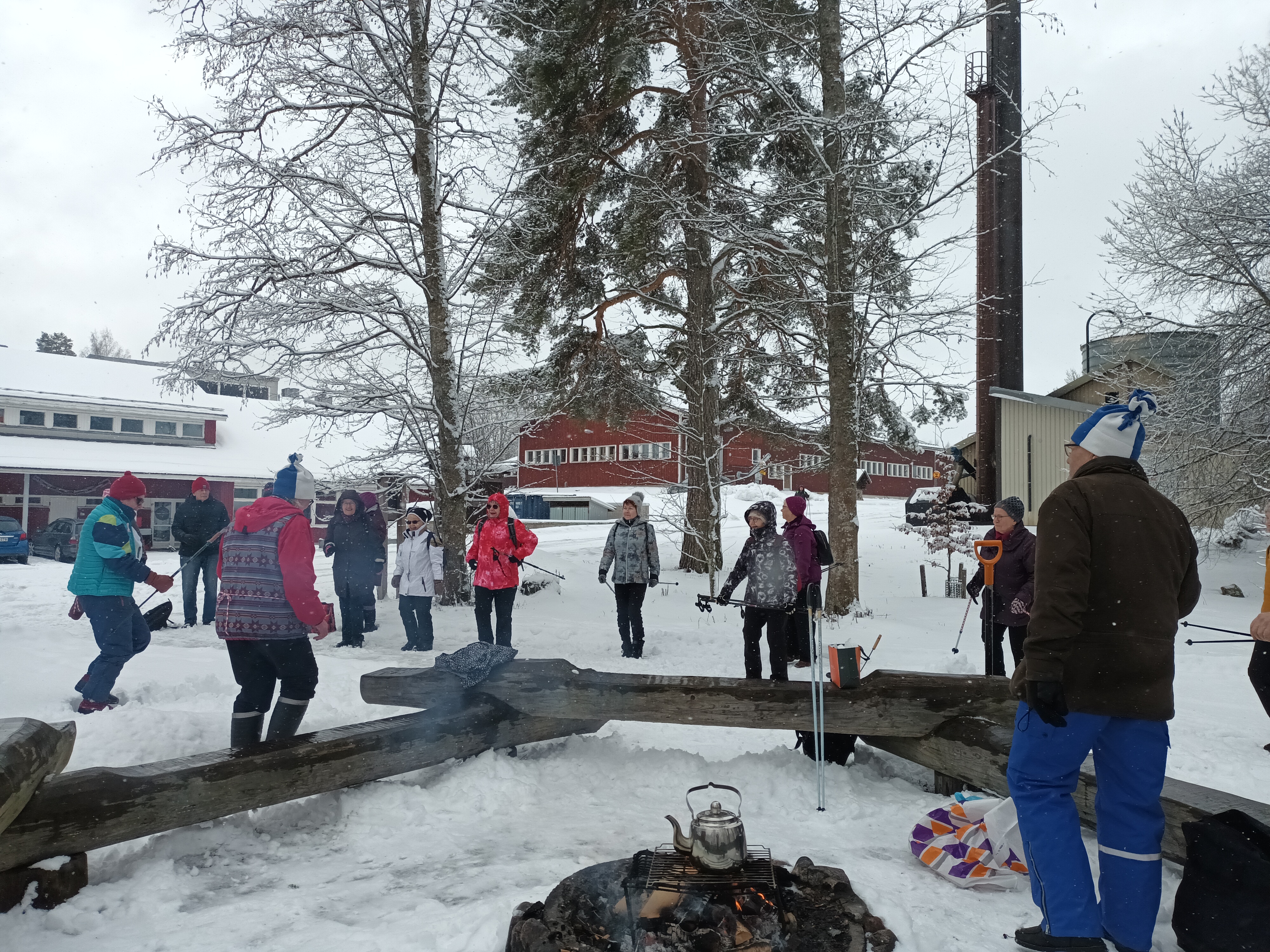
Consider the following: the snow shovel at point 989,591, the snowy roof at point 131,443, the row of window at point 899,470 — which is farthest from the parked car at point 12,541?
the row of window at point 899,470

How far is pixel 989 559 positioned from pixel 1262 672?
223 centimetres

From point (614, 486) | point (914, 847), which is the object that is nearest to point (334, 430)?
point (914, 847)

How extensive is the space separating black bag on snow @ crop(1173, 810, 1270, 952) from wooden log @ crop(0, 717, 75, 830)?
14.7ft

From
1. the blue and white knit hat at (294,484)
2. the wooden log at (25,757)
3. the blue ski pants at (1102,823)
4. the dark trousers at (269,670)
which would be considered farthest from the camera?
the blue and white knit hat at (294,484)

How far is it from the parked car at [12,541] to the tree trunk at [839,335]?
69.6 ft

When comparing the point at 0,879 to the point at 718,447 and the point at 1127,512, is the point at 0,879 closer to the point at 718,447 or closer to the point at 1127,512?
the point at 1127,512

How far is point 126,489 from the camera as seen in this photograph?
254 inches

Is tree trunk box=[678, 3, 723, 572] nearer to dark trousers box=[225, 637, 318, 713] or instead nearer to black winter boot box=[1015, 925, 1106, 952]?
dark trousers box=[225, 637, 318, 713]

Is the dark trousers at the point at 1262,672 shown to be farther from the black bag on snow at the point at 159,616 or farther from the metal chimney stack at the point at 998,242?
the metal chimney stack at the point at 998,242

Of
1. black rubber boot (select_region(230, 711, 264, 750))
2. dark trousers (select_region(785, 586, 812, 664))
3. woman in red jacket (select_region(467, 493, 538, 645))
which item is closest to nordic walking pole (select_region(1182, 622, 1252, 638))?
dark trousers (select_region(785, 586, 812, 664))

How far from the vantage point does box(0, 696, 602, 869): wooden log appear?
3340mm

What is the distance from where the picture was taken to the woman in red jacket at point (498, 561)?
8570 millimetres

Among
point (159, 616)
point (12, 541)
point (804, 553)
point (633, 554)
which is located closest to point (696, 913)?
point (804, 553)

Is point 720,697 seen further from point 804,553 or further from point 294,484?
point 804,553
